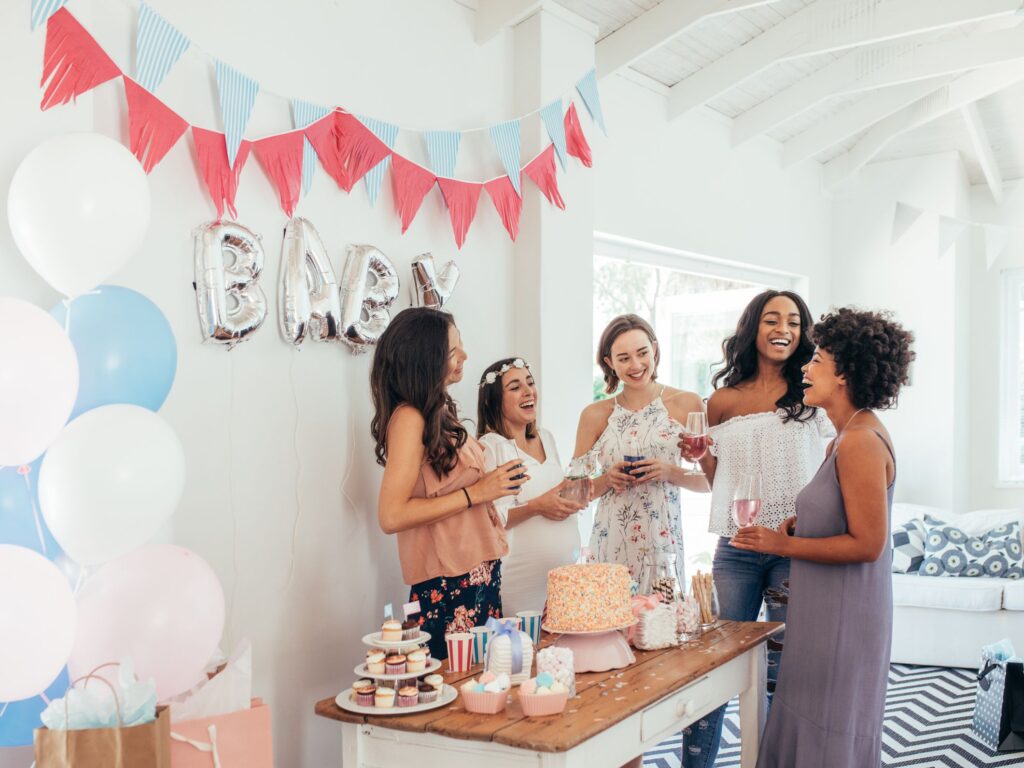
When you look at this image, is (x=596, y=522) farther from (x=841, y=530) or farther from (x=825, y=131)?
(x=825, y=131)

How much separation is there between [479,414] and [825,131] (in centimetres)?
322

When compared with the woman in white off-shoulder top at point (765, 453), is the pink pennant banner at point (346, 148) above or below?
above

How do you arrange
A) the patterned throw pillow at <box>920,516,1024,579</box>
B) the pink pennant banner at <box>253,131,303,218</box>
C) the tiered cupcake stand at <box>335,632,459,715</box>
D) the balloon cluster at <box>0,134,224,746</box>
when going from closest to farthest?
1. the balloon cluster at <box>0,134,224,746</box>
2. the tiered cupcake stand at <box>335,632,459,715</box>
3. the pink pennant banner at <box>253,131,303,218</box>
4. the patterned throw pillow at <box>920,516,1024,579</box>

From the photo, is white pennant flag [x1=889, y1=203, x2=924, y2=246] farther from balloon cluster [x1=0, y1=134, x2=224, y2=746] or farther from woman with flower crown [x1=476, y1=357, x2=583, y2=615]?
balloon cluster [x1=0, y1=134, x2=224, y2=746]

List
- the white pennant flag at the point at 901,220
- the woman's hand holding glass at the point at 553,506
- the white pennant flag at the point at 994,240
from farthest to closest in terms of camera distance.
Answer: the white pennant flag at the point at 901,220 → the white pennant flag at the point at 994,240 → the woman's hand holding glass at the point at 553,506

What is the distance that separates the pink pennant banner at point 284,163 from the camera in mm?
2512

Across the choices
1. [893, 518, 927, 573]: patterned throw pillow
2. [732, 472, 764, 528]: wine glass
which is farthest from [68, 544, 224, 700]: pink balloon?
[893, 518, 927, 573]: patterned throw pillow

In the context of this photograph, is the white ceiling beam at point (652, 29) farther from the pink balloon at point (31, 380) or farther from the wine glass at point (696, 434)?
the pink balloon at point (31, 380)

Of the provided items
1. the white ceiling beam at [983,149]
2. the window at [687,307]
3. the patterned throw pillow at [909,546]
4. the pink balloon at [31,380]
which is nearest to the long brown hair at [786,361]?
the window at [687,307]

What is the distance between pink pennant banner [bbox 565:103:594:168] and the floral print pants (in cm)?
166

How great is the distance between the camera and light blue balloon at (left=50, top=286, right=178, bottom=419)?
69.3 inches

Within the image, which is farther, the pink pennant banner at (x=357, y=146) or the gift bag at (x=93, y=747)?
the pink pennant banner at (x=357, y=146)

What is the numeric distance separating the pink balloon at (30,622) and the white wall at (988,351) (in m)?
5.73

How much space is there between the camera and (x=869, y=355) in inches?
87.7
